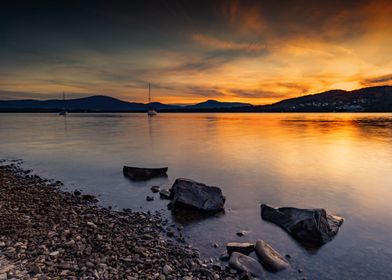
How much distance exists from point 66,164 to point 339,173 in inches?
1035

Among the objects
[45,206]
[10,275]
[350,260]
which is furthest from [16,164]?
[350,260]

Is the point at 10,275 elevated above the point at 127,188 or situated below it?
above

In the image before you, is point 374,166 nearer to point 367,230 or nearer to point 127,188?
point 367,230

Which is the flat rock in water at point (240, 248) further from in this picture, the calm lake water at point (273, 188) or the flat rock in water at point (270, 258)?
the calm lake water at point (273, 188)

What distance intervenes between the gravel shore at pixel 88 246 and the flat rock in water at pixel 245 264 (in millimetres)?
315

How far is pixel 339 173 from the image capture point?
2573cm

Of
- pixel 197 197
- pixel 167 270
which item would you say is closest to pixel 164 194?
pixel 197 197

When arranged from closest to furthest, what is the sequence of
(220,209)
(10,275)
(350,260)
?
(10,275) < (350,260) < (220,209)

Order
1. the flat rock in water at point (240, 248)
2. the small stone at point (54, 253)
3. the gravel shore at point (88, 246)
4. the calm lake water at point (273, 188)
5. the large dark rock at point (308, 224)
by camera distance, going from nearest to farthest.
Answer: the gravel shore at point (88, 246), the small stone at point (54, 253), the flat rock in water at point (240, 248), the calm lake water at point (273, 188), the large dark rock at point (308, 224)

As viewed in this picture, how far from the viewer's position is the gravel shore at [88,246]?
7.60 m

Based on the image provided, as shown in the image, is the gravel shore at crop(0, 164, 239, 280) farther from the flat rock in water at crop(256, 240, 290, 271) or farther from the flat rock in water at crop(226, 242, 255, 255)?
the flat rock in water at crop(256, 240, 290, 271)

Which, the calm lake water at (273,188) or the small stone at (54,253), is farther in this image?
the calm lake water at (273,188)

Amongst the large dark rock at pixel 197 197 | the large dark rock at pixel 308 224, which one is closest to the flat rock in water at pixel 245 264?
the large dark rock at pixel 308 224

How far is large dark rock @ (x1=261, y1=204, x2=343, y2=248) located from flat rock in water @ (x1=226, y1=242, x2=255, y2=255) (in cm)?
257
